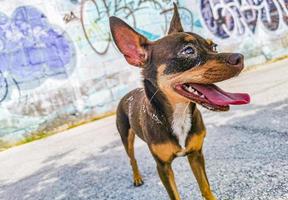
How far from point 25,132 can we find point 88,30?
268 centimetres

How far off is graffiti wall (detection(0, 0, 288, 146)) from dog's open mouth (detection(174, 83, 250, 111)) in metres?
6.74

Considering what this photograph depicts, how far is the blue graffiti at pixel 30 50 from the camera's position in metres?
9.02

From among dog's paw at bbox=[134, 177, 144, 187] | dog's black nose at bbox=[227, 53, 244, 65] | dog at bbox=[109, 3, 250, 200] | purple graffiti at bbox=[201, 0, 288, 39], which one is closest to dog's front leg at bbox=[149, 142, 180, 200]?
dog at bbox=[109, 3, 250, 200]

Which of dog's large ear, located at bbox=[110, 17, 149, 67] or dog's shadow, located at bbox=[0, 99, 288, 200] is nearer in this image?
dog's large ear, located at bbox=[110, 17, 149, 67]

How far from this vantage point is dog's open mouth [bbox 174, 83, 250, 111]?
2.98 m

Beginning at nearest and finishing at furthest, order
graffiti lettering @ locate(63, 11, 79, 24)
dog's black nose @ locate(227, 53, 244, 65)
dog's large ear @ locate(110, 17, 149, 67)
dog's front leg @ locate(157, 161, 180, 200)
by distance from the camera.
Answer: dog's black nose @ locate(227, 53, 244, 65), dog's large ear @ locate(110, 17, 149, 67), dog's front leg @ locate(157, 161, 180, 200), graffiti lettering @ locate(63, 11, 79, 24)

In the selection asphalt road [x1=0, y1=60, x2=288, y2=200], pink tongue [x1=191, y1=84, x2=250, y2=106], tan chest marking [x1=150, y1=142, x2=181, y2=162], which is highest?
pink tongue [x1=191, y1=84, x2=250, y2=106]

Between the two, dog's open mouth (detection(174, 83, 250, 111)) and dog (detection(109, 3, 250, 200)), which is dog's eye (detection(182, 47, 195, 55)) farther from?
dog's open mouth (detection(174, 83, 250, 111))

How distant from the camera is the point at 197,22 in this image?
1125 cm

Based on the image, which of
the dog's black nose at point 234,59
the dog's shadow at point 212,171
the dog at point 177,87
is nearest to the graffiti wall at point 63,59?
the dog's shadow at point 212,171

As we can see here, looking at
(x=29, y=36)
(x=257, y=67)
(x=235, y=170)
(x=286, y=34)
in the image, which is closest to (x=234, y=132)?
(x=235, y=170)

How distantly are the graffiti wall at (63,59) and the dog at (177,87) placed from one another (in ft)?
19.8

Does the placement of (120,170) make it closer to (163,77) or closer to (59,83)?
(163,77)

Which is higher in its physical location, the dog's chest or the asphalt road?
the dog's chest
